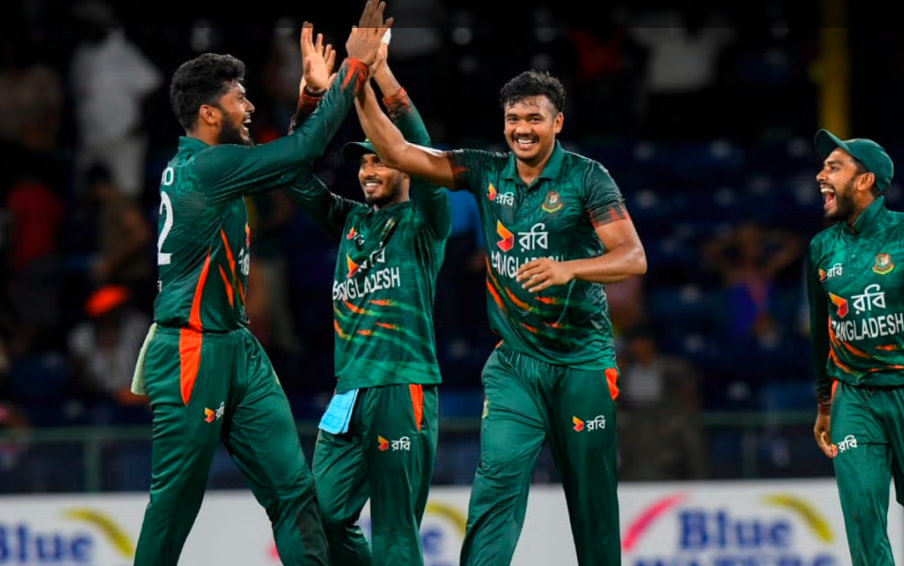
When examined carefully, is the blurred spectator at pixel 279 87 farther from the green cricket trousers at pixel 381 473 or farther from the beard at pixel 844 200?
the beard at pixel 844 200

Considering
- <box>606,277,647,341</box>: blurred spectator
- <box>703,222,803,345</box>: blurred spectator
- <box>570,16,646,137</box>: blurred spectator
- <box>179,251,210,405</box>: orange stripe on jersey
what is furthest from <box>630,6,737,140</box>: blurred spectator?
<box>179,251,210,405</box>: orange stripe on jersey

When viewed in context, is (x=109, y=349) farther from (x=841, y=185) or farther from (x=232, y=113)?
(x=841, y=185)

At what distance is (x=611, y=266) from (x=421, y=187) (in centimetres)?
107

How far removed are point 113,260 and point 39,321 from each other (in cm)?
89

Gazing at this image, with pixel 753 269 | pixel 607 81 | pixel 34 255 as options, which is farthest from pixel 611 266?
pixel 34 255

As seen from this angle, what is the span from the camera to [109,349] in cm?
1234

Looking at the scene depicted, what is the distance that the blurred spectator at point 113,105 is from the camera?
1371 cm

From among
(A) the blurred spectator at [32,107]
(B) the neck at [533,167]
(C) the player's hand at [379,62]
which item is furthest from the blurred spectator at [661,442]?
(A) the blurred spectator at [32,107]

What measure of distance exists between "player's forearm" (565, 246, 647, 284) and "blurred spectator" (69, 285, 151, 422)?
6161mm

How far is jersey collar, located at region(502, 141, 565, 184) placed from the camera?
7.15 m

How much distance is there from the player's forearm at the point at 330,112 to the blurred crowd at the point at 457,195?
4.86 meters

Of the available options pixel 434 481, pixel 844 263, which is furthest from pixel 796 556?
pixel 844 263

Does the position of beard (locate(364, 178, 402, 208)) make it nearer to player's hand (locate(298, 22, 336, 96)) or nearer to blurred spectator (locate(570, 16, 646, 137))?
player's hand (locate(298, 22, 336, 96))

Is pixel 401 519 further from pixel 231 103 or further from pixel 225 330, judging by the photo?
pixel 231 103
